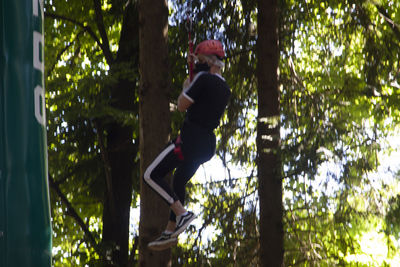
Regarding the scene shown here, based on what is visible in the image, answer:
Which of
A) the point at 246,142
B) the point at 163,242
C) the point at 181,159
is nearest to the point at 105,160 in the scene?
the point at 246,142

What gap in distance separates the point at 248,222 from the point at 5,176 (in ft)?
23.6

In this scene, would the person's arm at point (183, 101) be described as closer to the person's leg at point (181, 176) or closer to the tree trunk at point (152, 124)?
the person's leg at point (181, 176)

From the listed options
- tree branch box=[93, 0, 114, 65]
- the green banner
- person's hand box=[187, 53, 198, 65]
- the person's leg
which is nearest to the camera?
the green banner

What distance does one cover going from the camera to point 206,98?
5316mm

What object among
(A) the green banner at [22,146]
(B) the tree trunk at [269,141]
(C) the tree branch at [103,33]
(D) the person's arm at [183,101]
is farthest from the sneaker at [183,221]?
(C) the tree branch at [103,33]

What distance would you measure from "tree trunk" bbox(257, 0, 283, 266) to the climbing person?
12.0 feet

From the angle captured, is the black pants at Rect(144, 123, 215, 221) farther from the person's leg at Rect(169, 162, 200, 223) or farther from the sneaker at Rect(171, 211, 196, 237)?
the sneaker at Rect(171, 211, 196, 237)

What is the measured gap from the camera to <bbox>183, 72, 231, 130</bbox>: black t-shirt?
205 inches

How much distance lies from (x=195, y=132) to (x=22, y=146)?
2.50 meters

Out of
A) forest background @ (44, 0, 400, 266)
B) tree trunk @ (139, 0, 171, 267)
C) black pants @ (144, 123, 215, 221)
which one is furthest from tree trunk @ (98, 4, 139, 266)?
black pants @ (144, 123, 215, 221)

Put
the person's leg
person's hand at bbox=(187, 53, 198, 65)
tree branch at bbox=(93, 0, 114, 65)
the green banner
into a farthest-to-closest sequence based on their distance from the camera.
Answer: tree branch at bbox=(93, 0, 114, 65), the person's leg, person's hand at bbox=(187, 53, 198, 65), the green banner

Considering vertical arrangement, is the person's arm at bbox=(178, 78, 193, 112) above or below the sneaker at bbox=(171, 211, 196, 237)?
above

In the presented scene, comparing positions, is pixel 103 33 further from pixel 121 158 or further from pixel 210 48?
pixel 210 48

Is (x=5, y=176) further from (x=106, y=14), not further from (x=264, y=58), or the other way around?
(x=106, y=14)
